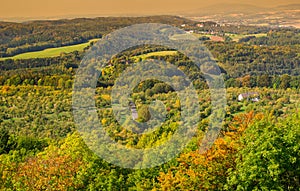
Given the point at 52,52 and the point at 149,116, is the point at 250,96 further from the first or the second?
the point at 52,52

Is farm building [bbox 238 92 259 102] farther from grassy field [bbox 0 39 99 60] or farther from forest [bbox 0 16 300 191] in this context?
grassy field [bbox 0 39 99 60]

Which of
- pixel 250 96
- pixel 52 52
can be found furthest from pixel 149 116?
pixel 52 52

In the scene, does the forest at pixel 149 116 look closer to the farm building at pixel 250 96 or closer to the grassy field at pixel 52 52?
the farm building at pixel 250 96

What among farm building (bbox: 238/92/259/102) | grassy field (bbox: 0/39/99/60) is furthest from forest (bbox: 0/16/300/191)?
grassy field (bbox: 0/39/99/60)

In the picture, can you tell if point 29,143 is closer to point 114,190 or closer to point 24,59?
point 114,190

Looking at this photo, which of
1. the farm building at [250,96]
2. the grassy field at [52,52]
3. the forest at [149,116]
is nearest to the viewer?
the forest at [149,116]

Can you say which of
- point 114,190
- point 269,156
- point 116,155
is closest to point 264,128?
point 269,156

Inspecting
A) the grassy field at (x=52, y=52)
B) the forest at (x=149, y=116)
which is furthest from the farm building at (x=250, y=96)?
the grassy field at (x=52, y=52)

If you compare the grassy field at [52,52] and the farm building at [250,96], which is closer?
the farm building at [250,96]
